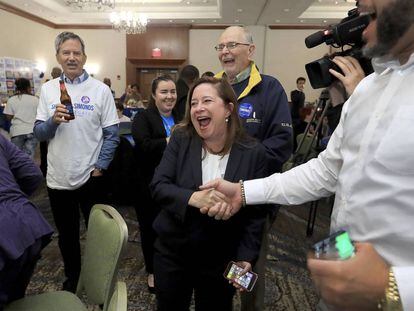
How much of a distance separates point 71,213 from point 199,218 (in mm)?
1210

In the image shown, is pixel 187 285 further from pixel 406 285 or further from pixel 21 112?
pixel 21 112

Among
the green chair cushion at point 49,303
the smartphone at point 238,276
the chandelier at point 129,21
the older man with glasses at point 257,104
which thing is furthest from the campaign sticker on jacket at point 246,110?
the chandelier at point 129,21

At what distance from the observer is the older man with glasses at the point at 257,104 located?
1.81 metres

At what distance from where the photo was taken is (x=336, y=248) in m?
0.64

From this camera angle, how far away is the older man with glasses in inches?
71.1

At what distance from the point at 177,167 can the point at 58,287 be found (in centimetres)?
160

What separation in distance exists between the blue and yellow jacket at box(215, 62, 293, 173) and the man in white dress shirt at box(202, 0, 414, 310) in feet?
2.52

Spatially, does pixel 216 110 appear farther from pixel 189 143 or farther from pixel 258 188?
pixel 258 188

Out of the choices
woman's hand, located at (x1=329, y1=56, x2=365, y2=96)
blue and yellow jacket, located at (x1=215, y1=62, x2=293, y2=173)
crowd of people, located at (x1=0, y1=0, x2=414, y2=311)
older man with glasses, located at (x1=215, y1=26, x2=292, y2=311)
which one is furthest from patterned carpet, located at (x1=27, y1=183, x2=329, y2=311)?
woman's hand, located at (x1=329, y1=56, x2=365, y2=96)

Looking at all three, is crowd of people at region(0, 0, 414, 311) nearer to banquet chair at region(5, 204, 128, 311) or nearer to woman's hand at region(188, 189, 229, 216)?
woman's hand at region(188, 189, 229, 216)

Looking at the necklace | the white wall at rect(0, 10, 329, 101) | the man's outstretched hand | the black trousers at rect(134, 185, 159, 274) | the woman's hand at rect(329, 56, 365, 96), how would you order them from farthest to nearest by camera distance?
the white wall at rect(0, 10, 329, 101) → the black trousers at rect(134, 185, 159, 274) → the necklace → the woman's hand at rect(329, 56, 365, 96) → the man's outstretched hand

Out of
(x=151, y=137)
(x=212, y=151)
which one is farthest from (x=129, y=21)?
(x=212, y=151)

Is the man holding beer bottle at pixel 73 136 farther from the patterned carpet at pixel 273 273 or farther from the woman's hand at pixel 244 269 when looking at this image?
the woman's hand at pixel 244 269

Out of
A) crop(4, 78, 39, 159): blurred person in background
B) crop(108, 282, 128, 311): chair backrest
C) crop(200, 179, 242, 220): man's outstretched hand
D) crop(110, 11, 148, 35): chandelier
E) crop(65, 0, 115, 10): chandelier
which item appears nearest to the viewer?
crop(108, 282, 128, 311): chair backrest
